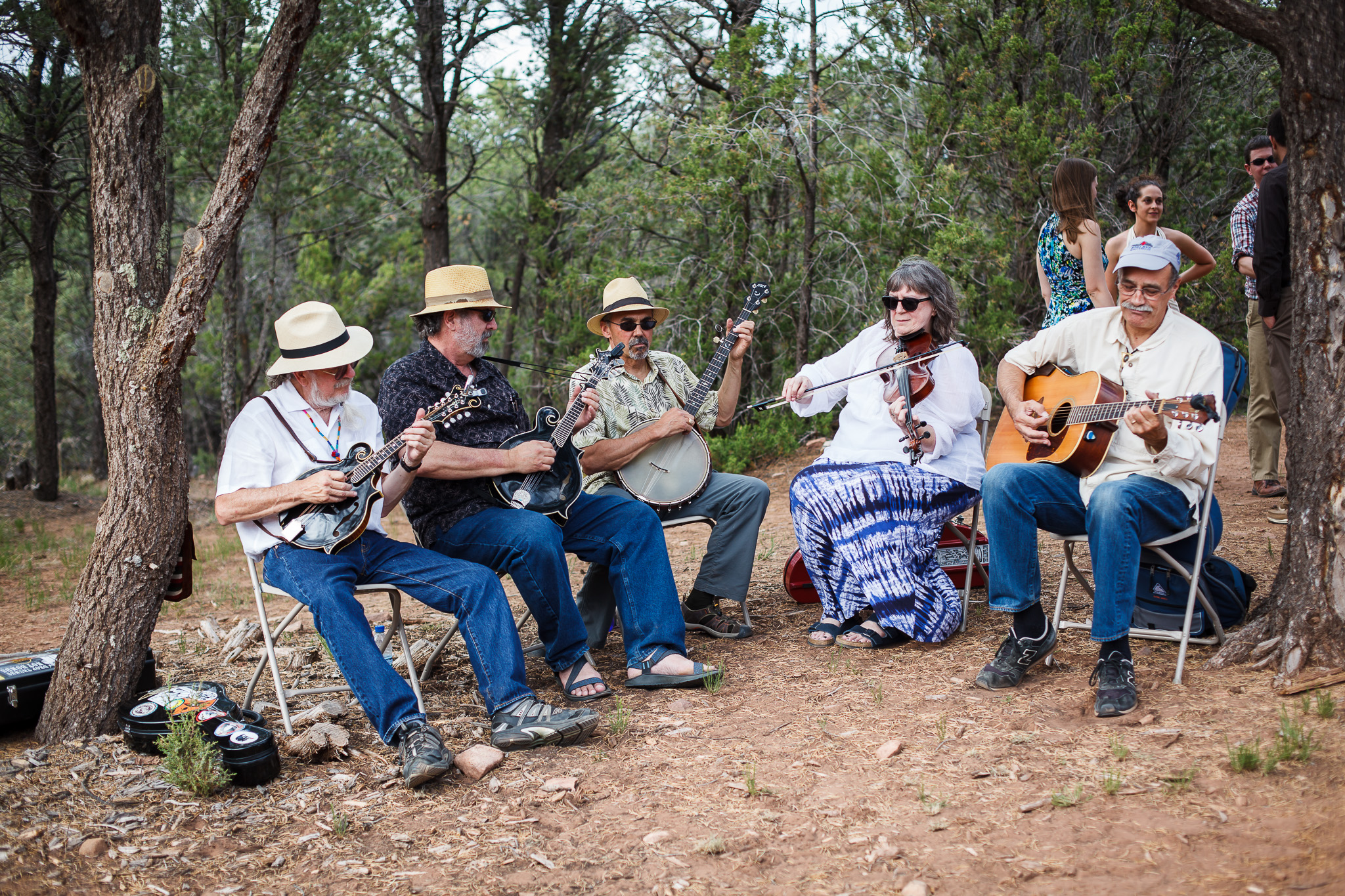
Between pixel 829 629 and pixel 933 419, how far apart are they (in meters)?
1.07

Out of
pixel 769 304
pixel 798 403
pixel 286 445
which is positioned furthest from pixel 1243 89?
pixel 286 445

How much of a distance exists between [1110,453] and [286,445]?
3.08 meters

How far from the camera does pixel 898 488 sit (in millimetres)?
4473

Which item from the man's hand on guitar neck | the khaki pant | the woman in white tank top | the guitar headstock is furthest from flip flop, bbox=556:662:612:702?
the khaki pant

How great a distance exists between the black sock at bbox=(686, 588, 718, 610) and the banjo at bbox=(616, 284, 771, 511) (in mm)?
432

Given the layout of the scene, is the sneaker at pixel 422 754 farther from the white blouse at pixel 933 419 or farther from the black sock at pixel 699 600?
the white blouse at pixel 933 419

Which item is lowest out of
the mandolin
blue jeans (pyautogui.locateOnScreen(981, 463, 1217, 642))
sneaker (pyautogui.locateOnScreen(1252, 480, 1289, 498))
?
sneaker (pyautogui.locateOnScreen(1252, 480, 1289, 498))

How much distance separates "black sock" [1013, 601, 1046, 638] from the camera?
3859 millimetres

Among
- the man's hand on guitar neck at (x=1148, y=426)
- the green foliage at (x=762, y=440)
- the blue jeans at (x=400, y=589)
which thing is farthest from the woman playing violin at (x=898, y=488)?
the green foliage at (x=762, y=440)

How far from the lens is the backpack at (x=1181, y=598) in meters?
4.03

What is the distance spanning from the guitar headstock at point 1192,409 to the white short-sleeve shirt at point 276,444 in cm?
290

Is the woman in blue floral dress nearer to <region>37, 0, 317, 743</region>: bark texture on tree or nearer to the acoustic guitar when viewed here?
the acoustic guitar

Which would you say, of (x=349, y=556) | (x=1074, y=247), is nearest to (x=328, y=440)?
(x=349, y=556)

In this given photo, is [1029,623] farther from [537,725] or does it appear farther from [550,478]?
[550,478]
